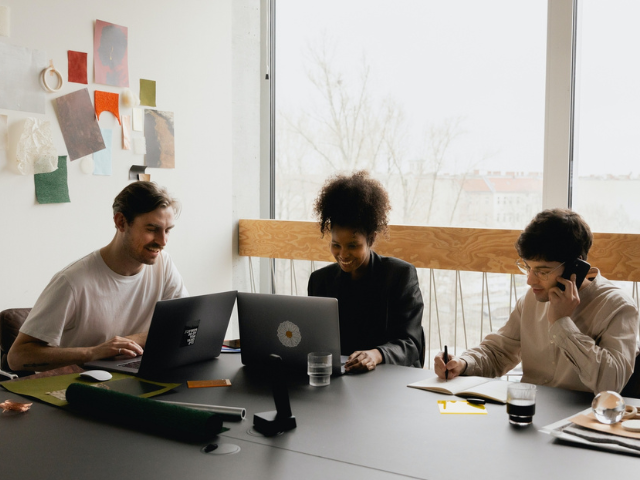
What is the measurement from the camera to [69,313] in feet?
7.27

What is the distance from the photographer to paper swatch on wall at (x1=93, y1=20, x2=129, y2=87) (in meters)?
3.02

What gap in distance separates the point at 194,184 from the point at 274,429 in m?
2.39

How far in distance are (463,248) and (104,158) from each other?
70.8 inches

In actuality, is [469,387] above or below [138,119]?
below

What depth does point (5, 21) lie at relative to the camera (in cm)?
260

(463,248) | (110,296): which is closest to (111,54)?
(110,296)

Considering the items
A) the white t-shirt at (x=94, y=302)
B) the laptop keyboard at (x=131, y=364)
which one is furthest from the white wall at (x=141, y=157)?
the laptop keyboard at (x=131, y=364)

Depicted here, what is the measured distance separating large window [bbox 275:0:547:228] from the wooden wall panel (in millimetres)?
317

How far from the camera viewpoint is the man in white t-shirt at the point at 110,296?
2119mm

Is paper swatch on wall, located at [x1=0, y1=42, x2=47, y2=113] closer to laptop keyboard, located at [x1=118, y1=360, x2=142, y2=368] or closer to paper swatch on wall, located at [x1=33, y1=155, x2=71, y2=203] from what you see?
paper swatch on wall, located at [x1=33, y1=155, x2=71, y2=203]

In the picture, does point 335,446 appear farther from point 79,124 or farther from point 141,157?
point 141,157

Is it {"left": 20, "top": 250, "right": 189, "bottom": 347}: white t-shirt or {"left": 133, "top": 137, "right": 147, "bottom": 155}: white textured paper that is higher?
{"left": 133, "top": 137, "right": 147, "bottom": 155}: white textured paper

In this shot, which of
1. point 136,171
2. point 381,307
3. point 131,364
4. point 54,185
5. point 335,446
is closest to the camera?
point 335,446

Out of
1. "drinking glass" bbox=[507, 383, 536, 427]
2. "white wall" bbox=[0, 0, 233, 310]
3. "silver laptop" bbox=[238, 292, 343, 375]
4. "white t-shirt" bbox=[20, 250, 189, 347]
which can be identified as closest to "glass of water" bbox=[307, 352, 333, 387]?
"silver laptop" bbox=[238, 292, 343, 375]
